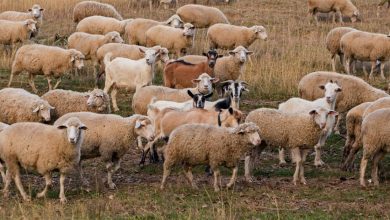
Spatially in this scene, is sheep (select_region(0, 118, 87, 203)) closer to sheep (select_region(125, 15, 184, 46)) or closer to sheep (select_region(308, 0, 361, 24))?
sheep (select_region(125, 15, 184, 46))

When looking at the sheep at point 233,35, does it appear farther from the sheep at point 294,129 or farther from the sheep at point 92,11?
the sheep at point 294,129

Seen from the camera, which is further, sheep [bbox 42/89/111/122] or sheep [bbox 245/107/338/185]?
sheep [bbox 42/89/111/122]

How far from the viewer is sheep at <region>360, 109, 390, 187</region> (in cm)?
1200

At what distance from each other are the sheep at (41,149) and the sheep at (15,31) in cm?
1165

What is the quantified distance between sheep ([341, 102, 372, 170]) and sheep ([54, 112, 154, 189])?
11.3 feet

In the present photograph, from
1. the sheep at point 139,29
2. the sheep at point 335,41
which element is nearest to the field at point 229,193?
the sheep at point 335,41

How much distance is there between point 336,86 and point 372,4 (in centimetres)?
2070

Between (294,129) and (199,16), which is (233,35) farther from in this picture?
(294,129)

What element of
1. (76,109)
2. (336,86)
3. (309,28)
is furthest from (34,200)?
(309,28)

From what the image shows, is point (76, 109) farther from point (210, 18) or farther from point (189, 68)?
point (210, 18)

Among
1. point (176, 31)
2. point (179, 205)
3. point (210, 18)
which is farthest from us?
point (210, 18)

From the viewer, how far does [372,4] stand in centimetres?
3431

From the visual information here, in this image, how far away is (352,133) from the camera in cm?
1348

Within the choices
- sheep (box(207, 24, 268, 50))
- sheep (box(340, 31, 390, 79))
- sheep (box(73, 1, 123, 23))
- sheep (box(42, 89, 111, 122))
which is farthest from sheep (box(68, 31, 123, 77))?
sheep (box(73, 1, 123, 23))
